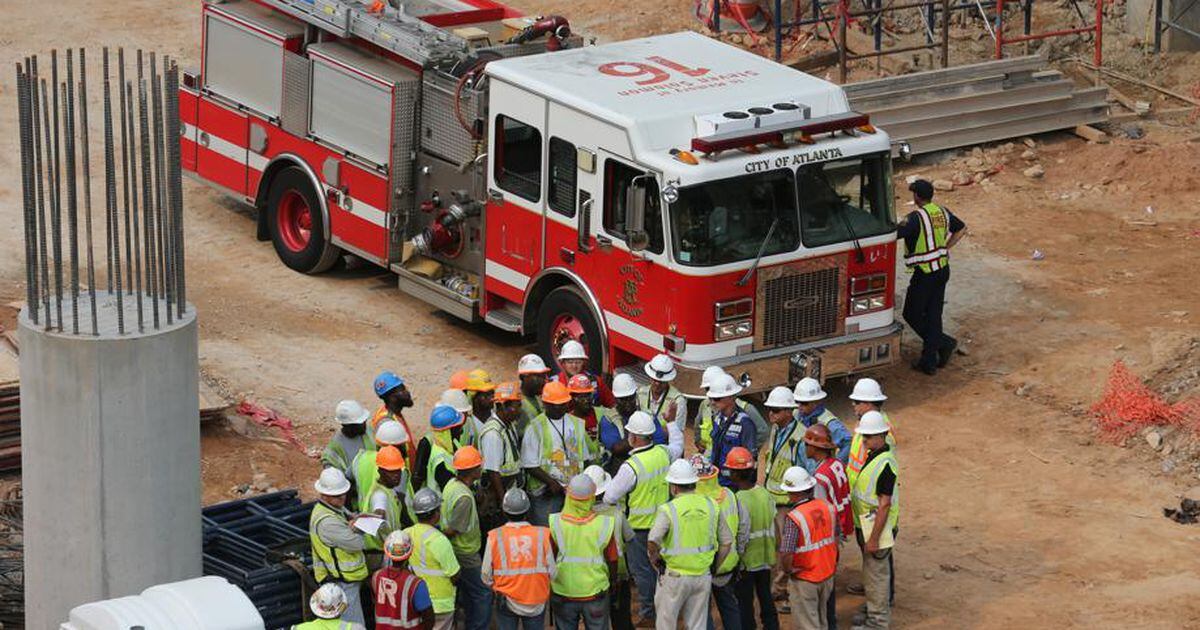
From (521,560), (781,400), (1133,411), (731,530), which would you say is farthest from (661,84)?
(521,560)

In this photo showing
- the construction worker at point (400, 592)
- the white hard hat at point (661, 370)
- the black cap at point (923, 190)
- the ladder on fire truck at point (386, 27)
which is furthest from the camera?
the ladder on fire truck at point (386, 27)

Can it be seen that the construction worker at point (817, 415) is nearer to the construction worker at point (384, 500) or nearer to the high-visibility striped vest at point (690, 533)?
the high-visibility striped vest at point (690, 533)

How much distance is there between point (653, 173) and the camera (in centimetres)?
1614

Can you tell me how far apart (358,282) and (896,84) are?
21.6 ft


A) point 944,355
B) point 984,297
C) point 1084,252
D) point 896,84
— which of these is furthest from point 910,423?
point 896,84

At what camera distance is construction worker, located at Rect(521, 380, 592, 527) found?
1375 centimetres

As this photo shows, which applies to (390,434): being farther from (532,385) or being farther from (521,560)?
(532,385)

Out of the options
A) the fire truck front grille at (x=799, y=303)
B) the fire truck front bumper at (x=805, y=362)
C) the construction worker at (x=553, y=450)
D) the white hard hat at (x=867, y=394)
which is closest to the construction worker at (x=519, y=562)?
the construction worker at (x=553, y=450)

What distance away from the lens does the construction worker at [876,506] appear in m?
13.3

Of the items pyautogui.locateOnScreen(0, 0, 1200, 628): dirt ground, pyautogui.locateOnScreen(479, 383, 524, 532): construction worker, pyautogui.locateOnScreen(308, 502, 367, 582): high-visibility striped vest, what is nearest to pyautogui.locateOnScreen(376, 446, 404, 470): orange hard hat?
pyautogui.locateOnScreen(308, 502, 367, 582): high-visibility striped vest

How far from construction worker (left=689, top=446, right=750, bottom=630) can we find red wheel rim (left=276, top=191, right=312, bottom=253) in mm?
8380

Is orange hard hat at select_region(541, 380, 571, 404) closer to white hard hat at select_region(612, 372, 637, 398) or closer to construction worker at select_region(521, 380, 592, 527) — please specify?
construction worker at select_region(521, 380, 592, 527)

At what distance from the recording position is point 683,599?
12.8 metres

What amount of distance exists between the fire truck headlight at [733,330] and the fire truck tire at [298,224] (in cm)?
491
